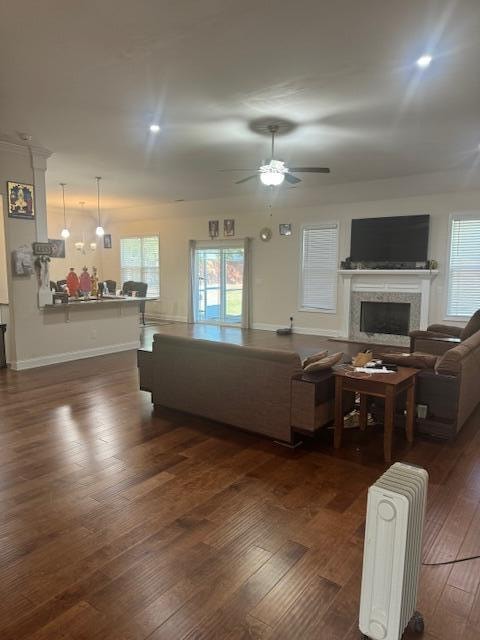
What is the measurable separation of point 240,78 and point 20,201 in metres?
3.67

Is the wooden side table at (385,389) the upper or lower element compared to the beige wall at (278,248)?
lower

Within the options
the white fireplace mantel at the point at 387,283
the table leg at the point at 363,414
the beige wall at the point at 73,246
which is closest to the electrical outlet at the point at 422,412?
the table leg at the point at 363,414

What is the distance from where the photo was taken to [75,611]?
70.2 inches

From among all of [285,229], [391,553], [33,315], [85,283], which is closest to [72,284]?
[85,283]

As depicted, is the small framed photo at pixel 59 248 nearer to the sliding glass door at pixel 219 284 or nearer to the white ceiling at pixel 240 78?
the sliding glass door at pixel 219 284

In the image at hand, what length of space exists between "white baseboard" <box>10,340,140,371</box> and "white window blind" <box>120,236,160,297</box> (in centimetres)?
432

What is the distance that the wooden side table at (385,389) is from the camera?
124 inches

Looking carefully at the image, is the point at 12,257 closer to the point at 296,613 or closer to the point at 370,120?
the point at 370,120

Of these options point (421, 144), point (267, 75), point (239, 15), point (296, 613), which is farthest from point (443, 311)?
point (296, 613)

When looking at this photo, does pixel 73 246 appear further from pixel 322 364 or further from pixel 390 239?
pixel 322 364

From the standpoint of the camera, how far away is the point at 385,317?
8164mm

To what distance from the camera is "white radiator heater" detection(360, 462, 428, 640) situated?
148 cm

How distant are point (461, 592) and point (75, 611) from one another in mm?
1699

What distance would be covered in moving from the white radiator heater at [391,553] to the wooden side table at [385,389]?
1.58 metres
